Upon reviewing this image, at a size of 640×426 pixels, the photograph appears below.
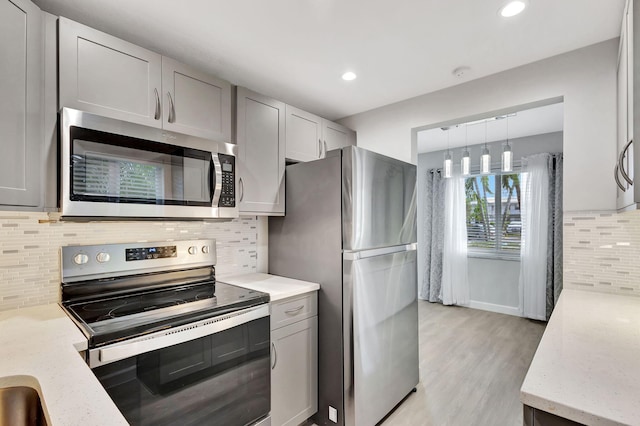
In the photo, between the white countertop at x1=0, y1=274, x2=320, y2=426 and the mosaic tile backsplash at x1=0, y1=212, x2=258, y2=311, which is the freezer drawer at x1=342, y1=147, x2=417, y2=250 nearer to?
the mosaic tile backsplash at x1=0, y1=212, x2=258, y2=311

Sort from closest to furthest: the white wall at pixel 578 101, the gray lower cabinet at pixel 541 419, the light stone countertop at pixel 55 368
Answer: the light stone countertop at pixel 55 368 < the gray lower cabinet at pixel 541 419 < the white wall at pixel 578 101

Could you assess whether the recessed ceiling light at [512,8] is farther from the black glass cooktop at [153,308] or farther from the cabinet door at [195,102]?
the black glass cooktop at [153,308]

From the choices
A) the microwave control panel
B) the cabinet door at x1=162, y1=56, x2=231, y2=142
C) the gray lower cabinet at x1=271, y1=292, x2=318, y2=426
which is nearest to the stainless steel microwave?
the microwave control panel

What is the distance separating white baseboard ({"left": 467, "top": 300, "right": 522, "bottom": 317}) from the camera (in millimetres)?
4227

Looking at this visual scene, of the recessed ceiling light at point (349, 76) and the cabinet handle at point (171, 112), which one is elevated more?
the recessed ceiling light at point (349, 76)

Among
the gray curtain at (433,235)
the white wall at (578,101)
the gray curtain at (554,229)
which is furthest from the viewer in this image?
the gray curtain at (433,235)

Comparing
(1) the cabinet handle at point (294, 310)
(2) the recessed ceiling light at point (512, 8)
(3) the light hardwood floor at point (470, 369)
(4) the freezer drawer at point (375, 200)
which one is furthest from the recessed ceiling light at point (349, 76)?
(3) the light hardwood floor at point (470, 369)

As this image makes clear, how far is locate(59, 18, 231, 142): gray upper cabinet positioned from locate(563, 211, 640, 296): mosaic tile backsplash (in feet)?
Result: 7.35

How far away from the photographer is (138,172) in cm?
151

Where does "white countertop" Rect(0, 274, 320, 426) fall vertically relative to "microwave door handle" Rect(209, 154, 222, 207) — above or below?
below

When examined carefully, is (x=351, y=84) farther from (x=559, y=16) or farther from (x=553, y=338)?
(x=553, y=338)

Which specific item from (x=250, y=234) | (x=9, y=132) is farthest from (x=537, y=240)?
(x=9, y=132)

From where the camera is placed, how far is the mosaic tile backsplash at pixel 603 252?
5.67 ft

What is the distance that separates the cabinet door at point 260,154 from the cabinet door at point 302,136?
0.08 m
